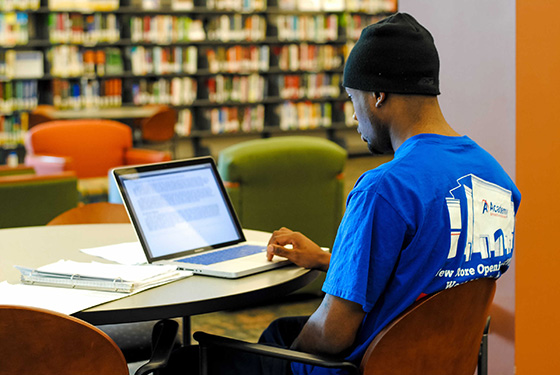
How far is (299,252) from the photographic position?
6.02ft

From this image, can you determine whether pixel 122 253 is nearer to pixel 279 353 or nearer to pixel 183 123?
pixel 279 353

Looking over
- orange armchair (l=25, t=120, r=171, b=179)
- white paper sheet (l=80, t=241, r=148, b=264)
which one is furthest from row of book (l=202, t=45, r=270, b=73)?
white paper sheet (l=80, t=241, r=148, b=264)

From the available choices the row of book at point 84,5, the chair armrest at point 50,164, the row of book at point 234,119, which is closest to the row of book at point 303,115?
the row of book at point 234,119

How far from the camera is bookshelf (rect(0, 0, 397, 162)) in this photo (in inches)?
301

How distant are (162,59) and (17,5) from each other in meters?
1.67

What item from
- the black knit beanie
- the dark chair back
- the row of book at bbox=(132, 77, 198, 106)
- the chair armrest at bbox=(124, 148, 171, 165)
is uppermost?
the black knit beanie

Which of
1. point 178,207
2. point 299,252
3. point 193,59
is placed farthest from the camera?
point 193,59

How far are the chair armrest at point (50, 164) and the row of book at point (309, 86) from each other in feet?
14.4

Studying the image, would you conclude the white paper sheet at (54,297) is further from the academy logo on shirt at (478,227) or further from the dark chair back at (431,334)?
the academy logo on shirt at (478,227)

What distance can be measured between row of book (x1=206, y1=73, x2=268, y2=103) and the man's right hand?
7025mm

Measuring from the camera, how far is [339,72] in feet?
31.8

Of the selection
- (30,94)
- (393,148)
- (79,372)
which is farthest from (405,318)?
(30,94)

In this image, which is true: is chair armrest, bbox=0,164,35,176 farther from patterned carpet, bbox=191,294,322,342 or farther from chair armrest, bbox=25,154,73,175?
patterned carpet, bbox=191,294,322,342

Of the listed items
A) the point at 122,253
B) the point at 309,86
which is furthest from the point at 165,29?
the point at 122,253
